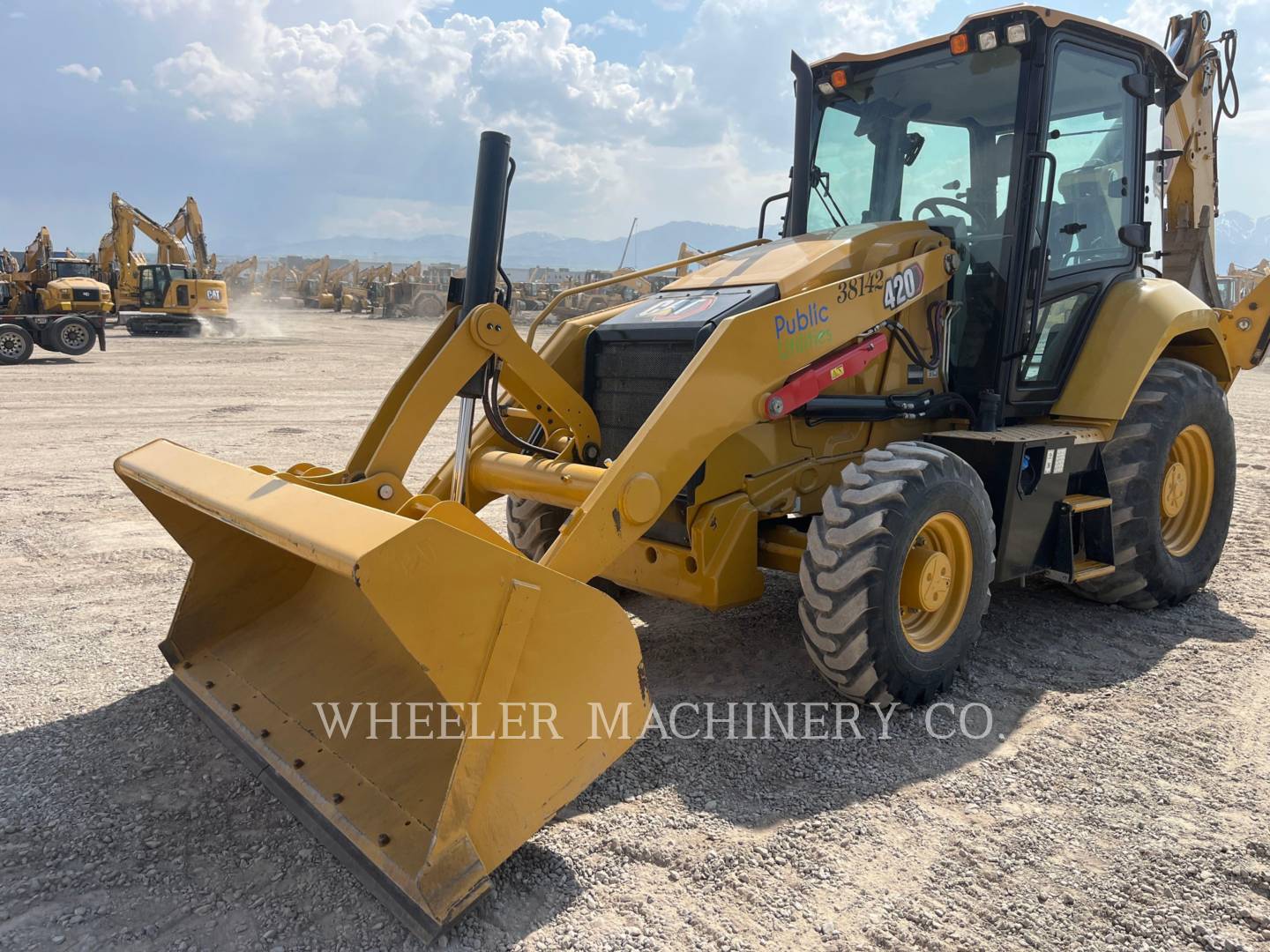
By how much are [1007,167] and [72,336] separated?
21615mm

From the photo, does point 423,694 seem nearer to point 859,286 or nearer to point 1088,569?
point 859,286

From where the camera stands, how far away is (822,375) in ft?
12.8

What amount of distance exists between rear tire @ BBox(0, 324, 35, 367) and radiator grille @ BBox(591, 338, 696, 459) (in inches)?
765

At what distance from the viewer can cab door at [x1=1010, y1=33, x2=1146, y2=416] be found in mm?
4504

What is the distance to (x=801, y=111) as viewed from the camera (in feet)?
16.6

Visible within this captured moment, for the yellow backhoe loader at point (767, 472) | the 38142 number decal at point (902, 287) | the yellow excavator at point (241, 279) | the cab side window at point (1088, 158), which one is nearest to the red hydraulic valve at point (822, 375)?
the yellow backhoe loader at point (767, 472)

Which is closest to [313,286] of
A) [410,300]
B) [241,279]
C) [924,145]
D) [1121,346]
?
[241,279]

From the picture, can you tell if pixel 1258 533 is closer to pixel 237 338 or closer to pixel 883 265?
pixel 883 265

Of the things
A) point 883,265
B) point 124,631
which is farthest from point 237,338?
point 883,265

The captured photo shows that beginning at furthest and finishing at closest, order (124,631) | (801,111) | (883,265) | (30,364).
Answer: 1. (30,364)
2. (801,111)
3. (124,631)
4. (883,265)

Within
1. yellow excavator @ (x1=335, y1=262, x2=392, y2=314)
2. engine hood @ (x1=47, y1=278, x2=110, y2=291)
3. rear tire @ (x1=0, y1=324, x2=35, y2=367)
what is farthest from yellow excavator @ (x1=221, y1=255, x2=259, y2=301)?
rear tire @ (x1=0, y1=324, x2=35, y2=367)

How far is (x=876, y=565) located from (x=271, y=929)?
225 cm

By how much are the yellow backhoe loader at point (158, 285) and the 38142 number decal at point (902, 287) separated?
2783 cm

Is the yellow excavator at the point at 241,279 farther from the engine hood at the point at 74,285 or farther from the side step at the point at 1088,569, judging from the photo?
the side step at the point at 1088,569
